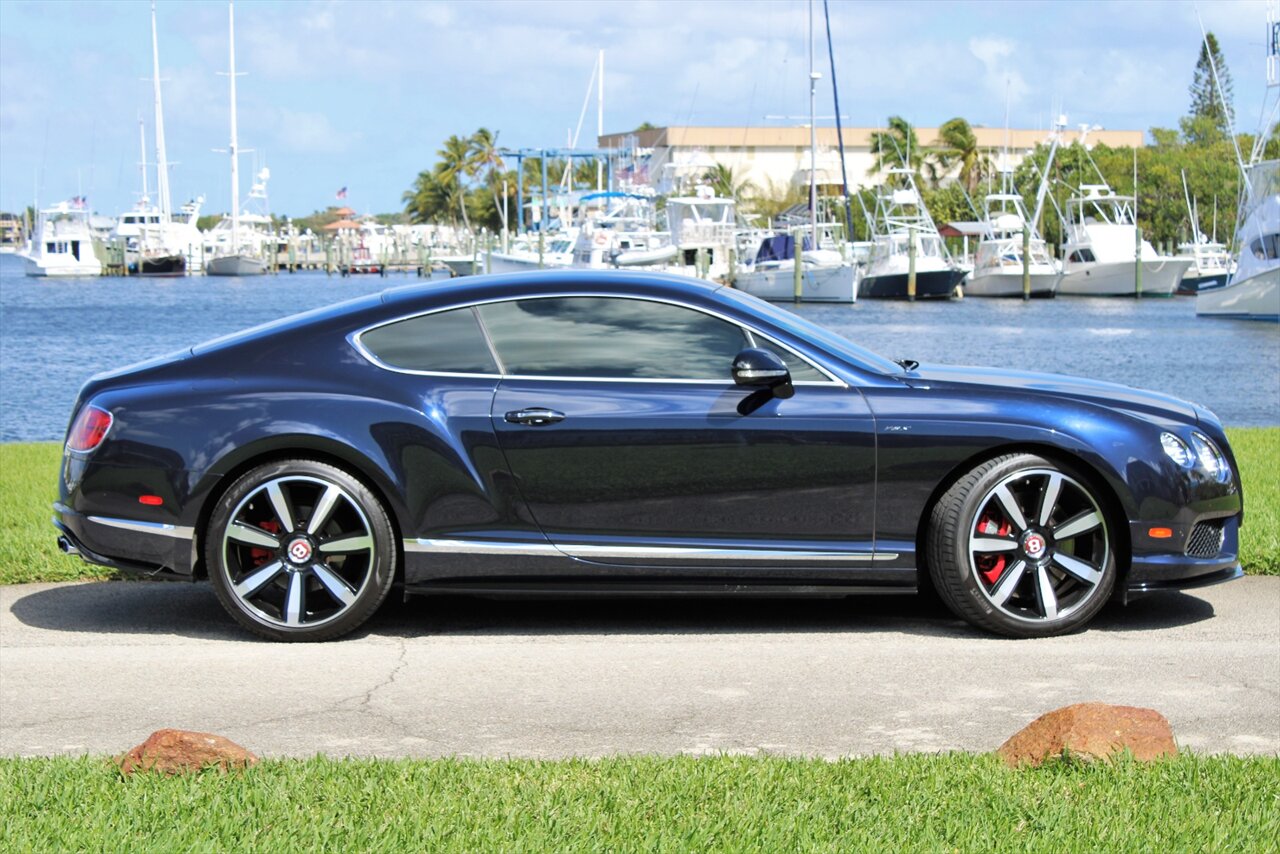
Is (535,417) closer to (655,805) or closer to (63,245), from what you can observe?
(655,805)

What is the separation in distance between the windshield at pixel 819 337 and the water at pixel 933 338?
16.6 m

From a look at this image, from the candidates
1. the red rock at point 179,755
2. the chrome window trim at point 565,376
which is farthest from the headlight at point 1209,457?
the red rock at point 179,755

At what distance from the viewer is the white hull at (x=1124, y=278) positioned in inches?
3031

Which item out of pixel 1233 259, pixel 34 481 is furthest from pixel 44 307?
pixel 34 481

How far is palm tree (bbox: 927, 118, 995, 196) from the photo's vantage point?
115438 mm

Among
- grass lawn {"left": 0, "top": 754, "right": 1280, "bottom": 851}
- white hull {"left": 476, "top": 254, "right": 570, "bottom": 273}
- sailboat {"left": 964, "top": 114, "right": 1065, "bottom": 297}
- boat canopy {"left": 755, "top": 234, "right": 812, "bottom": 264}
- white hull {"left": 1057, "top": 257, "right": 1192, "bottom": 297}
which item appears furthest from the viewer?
sailboat {"left": 964, "top": 114, "right": 1065, "bottom": 297}

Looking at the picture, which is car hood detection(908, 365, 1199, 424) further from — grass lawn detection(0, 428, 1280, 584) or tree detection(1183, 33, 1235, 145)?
tree detection(1183, 33, 1235, 145)

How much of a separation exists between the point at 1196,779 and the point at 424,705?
254 cm

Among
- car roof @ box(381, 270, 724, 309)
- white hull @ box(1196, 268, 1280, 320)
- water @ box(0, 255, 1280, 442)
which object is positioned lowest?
water @ box(0, 255, 1280, 442)

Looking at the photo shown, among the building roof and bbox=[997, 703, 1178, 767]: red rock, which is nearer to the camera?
bbox=[997, 703, 1178, 767]: red rock

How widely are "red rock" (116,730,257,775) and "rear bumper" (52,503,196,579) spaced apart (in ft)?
6.60

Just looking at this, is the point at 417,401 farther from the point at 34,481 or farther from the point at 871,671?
the point at 34,481

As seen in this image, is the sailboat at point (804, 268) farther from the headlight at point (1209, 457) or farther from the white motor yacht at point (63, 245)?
the headlight at point (1209, 457)

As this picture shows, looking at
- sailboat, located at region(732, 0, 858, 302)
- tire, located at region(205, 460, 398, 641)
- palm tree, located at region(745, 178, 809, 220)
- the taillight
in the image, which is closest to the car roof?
tire, located at region(205, 460, 398, 641)
